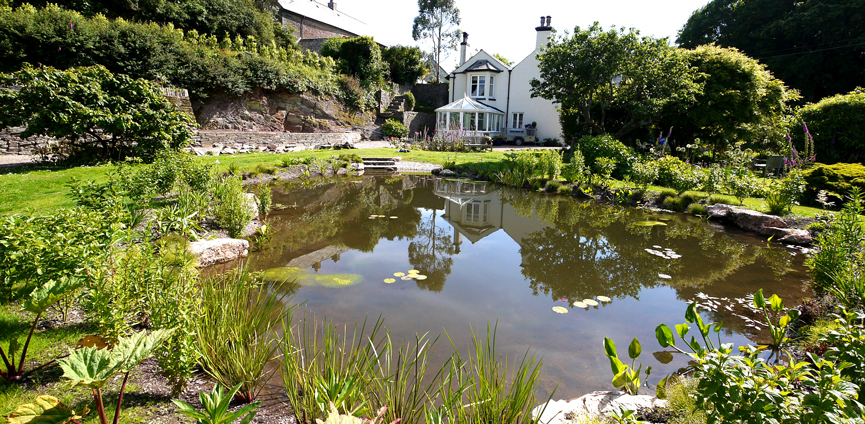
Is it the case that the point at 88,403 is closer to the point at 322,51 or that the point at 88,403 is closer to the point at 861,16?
the point at 322,51

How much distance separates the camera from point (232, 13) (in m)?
19.7

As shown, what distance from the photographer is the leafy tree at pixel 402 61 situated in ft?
93.0

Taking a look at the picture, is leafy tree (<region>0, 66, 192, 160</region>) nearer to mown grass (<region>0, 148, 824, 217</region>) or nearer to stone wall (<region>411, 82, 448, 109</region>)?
mown grass (<region>0, 148, 824, 217</region>)

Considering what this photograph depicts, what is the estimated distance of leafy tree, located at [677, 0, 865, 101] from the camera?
21.2 meters

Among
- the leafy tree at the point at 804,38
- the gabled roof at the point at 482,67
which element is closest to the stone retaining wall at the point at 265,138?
the gabled roof at the point at 482,67

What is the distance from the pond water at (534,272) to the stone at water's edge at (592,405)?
0.34 m

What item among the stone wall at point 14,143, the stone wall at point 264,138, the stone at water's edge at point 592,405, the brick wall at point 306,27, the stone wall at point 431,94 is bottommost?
the stone at water's edge at point 592,405

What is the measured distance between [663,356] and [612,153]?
29.5ft

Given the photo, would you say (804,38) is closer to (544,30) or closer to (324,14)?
(544,30)

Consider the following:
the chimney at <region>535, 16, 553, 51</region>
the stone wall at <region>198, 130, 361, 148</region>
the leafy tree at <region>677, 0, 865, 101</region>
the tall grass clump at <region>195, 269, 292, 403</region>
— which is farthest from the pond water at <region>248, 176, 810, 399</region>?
the leafy tree at <region>677, 0, 865, 101</region>

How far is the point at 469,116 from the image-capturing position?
24203mm

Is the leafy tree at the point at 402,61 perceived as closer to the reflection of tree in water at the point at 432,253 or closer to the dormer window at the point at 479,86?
the dormer window at the point at 479,86

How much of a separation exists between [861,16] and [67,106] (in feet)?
107

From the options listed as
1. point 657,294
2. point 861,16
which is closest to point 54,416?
point 657,294
